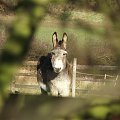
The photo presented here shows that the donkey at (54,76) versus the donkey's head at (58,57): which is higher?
the donkey's head at (58,57)

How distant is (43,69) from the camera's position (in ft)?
19.8

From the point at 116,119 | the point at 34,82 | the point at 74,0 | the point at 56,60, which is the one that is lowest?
the point at 34,82

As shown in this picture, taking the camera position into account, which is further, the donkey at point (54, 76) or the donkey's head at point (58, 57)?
the donkey at point (54, 76)

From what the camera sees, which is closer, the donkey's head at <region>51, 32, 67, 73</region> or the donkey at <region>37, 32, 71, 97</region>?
the donkey's head at <region>51, 32, 67, 73</region>

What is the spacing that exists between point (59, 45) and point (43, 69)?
766 mm

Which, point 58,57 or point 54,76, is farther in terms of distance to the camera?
point 54,76

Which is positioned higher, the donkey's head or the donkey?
the donkey's head

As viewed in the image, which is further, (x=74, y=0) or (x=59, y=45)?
(x=59, y=45)

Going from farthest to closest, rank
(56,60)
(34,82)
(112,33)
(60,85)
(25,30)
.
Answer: (34,82)
(60,85)
(56,60)
(112,33)
(25,30)

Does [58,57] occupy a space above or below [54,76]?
above

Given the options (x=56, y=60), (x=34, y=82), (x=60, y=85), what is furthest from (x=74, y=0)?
(x=34, y=82)

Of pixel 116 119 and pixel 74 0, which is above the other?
pixel 74 0

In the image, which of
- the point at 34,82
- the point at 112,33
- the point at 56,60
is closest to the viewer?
the point at 112,33

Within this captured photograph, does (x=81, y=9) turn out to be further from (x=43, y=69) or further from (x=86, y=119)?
(x=43, y=69)
